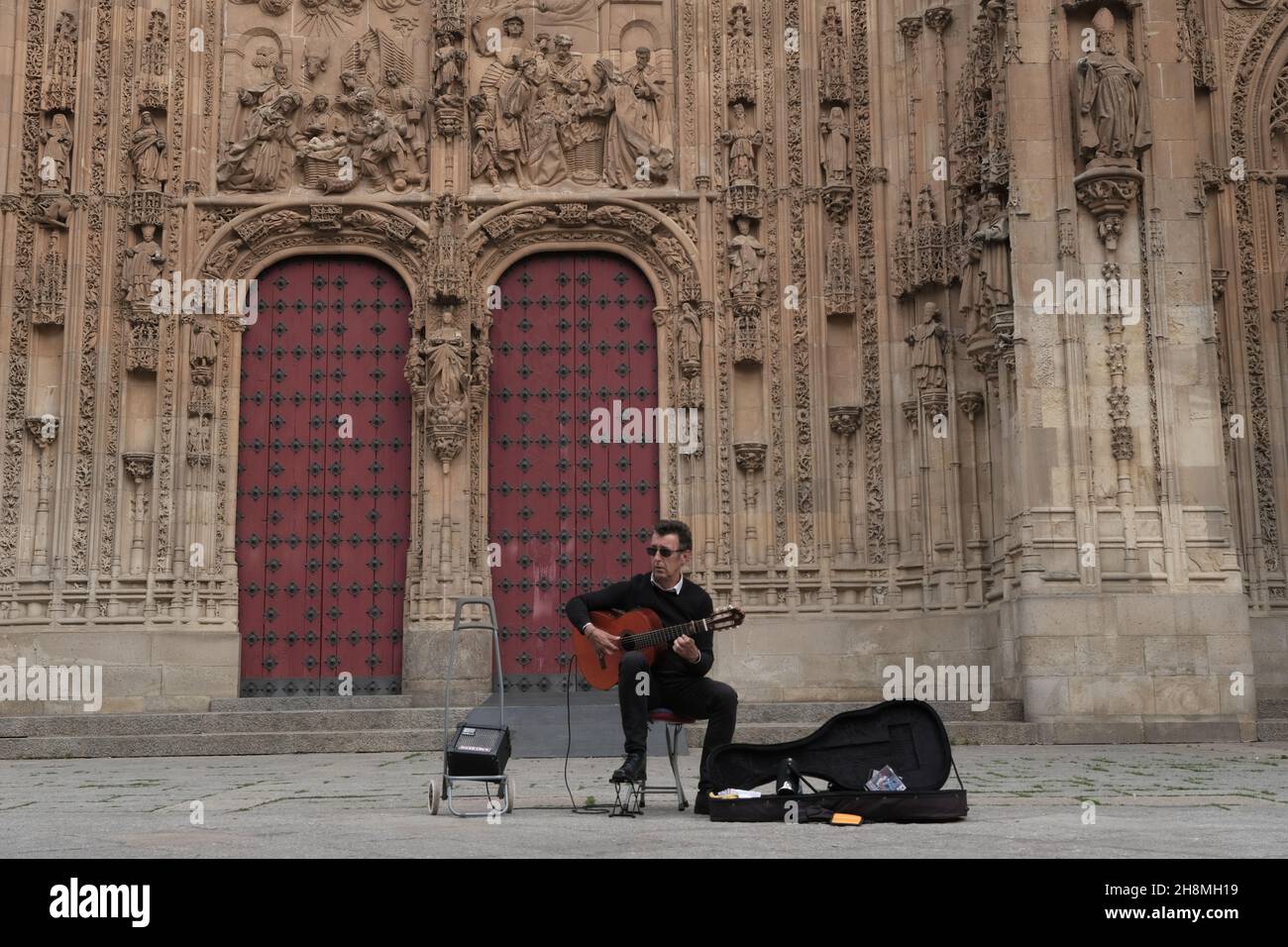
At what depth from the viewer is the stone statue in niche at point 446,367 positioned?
66.6ft

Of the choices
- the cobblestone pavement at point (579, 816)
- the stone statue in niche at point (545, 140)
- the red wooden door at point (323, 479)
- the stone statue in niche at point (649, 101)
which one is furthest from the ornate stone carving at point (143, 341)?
the cobblestone pavement at point (579, 816)

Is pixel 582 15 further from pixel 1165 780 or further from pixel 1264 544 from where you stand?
pixel 1165 780

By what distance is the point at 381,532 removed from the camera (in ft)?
68.7

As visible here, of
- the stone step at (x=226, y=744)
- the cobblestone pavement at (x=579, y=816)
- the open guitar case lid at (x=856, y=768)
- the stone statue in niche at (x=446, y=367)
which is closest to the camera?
the cobblestone pavement at (x=579, y=816)

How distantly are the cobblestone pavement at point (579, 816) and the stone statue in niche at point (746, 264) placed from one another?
315 inches

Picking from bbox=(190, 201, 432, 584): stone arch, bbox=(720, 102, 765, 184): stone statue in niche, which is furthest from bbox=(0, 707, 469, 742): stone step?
bbox=(720, 102, 765, 184): stone statue in niche

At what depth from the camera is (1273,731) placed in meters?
16.8

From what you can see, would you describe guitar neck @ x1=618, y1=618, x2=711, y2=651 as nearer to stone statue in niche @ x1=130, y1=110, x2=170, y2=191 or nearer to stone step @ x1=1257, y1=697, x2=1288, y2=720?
stone step @ x1=1257, y1=697, x2=1288, y2=720

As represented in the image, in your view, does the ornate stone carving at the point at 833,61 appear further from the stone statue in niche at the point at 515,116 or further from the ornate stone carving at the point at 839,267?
the stone statue in niche at the point at 515,116

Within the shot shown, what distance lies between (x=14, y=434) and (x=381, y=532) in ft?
15.4

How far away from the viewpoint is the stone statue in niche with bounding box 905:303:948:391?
1952 cm

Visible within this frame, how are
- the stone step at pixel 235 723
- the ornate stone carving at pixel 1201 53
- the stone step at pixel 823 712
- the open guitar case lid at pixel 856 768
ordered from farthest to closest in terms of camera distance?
the ornate stone carving at pixel 1201 53
the stone step at pixel 235 723
the stone step at pixel 823 712
the open guitar case lid at pixel 856 768

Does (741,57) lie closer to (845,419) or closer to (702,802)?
(845,419)
